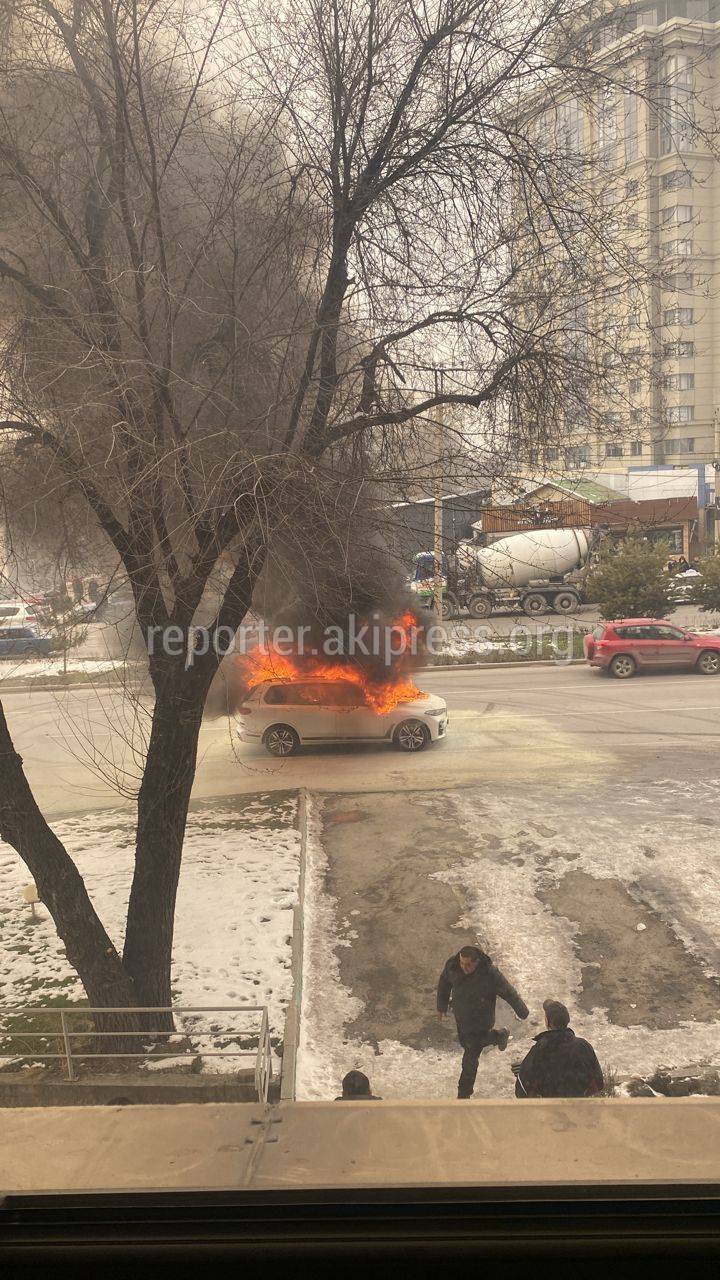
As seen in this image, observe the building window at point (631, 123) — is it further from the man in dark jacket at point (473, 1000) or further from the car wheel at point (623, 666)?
the car wheel at point (623, 666)

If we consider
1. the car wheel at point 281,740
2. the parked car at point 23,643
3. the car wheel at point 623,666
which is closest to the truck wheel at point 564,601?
the parked car at point 23,643

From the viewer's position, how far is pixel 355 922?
3.89 metres

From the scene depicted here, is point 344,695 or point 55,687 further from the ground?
point 55,687

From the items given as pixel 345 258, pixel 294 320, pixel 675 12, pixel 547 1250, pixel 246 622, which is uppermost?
pixel 675 12

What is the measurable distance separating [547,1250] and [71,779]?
562cm

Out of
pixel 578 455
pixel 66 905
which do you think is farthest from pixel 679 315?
pixel 66 905

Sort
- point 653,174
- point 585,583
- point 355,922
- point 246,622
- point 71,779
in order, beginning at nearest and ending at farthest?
point 653,174, point 585,583, point 246,622, point 355,922, point 71,779

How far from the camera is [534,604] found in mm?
2834

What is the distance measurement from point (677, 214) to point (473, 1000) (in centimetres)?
267

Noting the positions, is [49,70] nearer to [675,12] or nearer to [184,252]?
[184,252]

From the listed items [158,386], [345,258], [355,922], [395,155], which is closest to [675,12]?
[395,155]

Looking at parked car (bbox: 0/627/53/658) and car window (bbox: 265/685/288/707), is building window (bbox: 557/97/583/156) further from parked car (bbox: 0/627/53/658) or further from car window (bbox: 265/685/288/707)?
car window (bbox: 265/685/288/707)

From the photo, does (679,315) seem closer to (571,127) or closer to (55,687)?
(571,127)

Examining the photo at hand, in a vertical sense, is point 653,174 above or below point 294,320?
above
